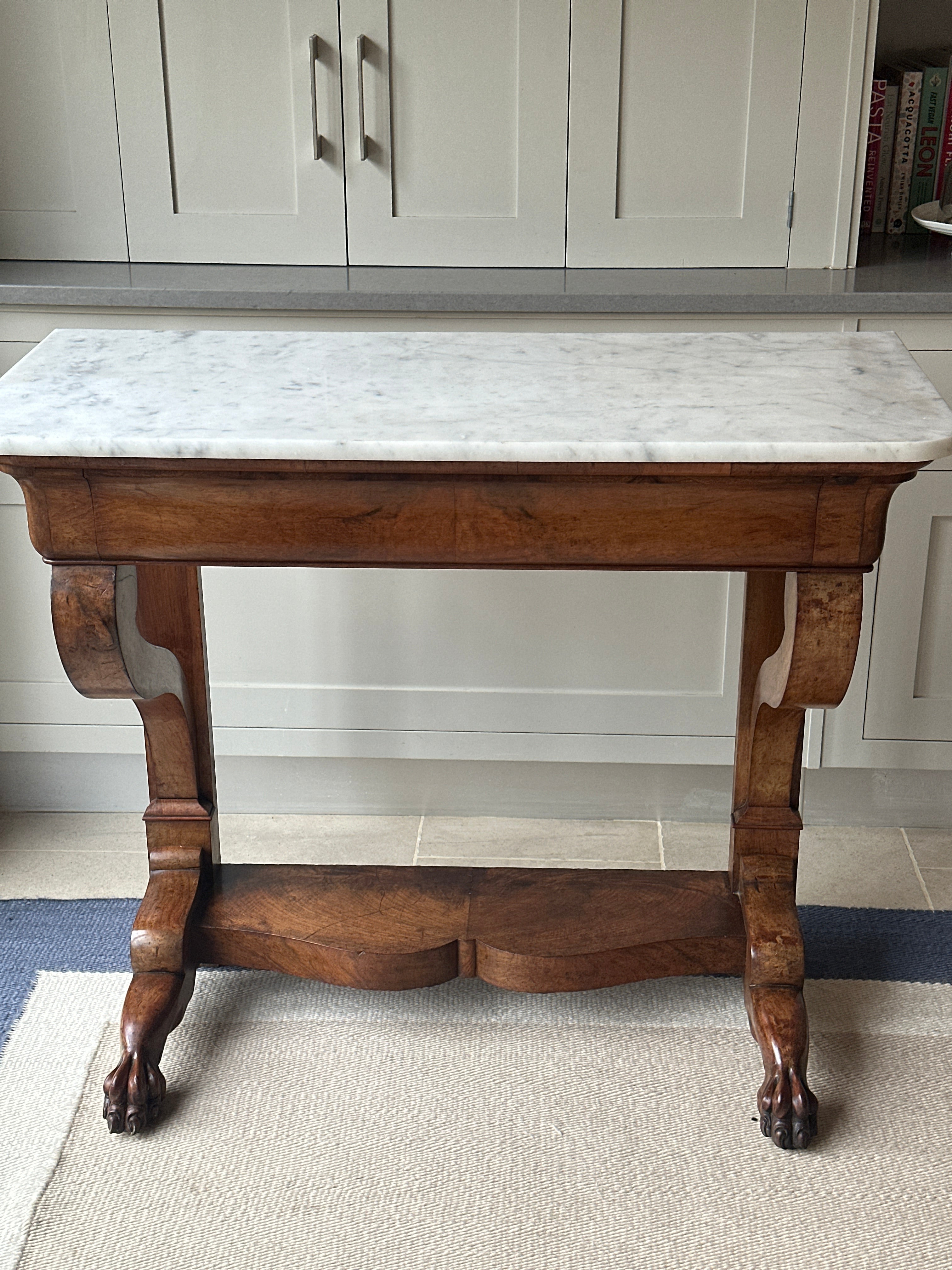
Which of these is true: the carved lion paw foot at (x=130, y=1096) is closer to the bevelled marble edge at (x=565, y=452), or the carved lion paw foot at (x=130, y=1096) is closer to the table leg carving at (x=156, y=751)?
the table leg carving at (x=156, y=751)

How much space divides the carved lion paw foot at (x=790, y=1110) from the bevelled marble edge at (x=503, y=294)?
112cm

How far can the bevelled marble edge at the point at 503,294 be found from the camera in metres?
1.94

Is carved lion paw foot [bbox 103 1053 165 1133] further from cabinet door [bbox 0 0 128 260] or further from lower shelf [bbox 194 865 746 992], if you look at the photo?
cabinet door [bbox 0 0 128 260]

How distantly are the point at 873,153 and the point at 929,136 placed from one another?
4.1 inches

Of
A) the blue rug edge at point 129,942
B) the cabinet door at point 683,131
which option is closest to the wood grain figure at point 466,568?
the blue rug edge at point 129,942

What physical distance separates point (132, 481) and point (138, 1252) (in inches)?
34.5

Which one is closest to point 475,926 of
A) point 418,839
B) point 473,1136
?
point 473,1136

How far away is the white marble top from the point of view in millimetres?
1244

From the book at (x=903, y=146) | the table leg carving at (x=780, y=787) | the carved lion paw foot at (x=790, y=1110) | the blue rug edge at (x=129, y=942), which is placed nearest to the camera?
the table leg carving at (x=780, y=787)

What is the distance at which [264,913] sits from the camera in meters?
1.79

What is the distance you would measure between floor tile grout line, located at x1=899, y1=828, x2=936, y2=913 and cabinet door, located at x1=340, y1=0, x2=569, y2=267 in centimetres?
121

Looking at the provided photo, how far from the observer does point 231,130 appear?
83.7 inches

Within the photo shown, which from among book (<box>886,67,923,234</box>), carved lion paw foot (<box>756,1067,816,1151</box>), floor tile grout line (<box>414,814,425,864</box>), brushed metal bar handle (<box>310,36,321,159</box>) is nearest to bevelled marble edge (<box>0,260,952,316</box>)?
brushed metal bar handle (<box>310,36,321,159</box>)

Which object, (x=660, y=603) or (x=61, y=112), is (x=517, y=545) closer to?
(x=660, y=603)
